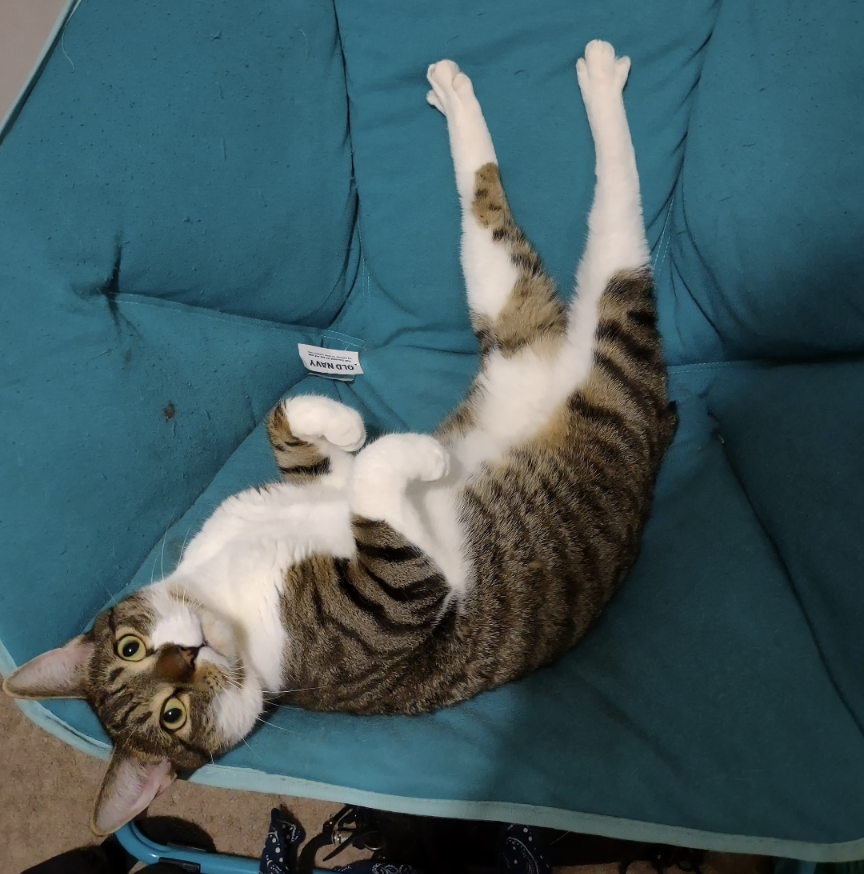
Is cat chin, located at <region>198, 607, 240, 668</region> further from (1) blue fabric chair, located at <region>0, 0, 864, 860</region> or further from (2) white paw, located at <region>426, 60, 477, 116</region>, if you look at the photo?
(2) white paw, located at <region>426, 60, 477, 116</region>

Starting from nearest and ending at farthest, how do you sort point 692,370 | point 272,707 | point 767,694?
point 767,694, point 272,707, point 692,370

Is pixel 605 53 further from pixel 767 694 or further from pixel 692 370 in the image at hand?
pixel 767 694

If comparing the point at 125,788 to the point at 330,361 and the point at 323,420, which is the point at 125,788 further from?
the point at 330,361

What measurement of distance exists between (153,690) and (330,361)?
0.95m

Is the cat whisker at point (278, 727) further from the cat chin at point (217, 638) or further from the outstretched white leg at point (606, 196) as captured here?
the outstretched white leg at point (606, 196)

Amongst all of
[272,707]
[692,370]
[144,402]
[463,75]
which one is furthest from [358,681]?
[463,75]

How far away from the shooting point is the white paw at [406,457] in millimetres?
1175

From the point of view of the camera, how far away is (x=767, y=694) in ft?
4.00

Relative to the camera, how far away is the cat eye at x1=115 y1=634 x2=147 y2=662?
1.23 meters

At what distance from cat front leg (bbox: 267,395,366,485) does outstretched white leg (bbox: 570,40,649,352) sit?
61 centimetres

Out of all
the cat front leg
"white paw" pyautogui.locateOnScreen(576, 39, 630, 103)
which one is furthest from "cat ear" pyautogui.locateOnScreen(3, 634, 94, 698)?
"white paw" pyautogui.locateOnScreen(576, 39, 630, 103)

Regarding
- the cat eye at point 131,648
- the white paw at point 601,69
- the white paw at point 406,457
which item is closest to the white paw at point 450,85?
the white paw at point 601,69

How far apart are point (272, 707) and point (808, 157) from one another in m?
1.54

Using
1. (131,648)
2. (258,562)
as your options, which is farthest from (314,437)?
(131,648)
